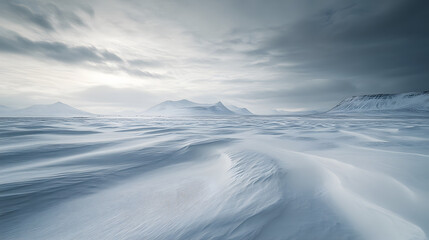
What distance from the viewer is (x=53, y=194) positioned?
1.66 metres

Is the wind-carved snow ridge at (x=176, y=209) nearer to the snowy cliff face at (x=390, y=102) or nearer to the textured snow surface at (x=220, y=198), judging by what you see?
the textured snow surface at (x=220, y=198)

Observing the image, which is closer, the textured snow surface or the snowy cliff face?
the textured snow surface

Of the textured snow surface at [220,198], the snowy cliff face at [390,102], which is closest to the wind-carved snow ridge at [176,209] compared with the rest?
the textured snow surface at [220,198]

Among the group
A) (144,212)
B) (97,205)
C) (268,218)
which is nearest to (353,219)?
(268,218)

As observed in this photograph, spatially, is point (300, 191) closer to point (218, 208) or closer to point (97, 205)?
point (218, 208)

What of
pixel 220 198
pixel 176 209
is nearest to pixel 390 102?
pixel 220 198

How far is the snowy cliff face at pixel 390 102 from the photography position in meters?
99.9

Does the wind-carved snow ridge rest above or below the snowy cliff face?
below

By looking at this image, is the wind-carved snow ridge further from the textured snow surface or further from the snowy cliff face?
the snowy cliff face

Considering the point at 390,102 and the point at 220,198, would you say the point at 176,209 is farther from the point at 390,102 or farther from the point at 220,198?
the point at 390,102

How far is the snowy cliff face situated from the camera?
9994 cm

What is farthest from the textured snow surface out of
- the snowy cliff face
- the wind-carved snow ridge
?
the snowy cliff face

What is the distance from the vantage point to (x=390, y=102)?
4680 inches

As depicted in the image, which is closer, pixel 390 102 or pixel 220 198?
pixel 220 198
